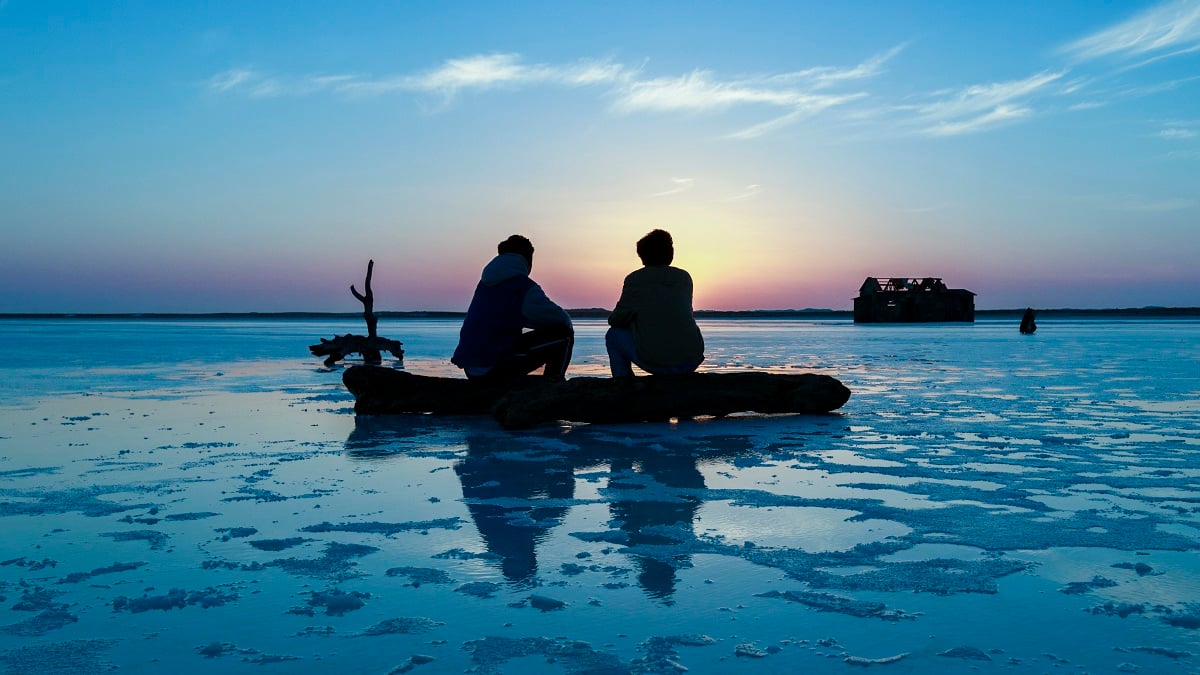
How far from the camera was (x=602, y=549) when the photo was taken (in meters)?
3.61

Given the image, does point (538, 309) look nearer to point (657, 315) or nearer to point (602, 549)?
point (657, 315)

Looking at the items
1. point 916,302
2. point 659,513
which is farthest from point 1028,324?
point 659,513

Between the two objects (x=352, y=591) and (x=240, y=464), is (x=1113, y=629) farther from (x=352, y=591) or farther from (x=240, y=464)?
(x=240, y=464)

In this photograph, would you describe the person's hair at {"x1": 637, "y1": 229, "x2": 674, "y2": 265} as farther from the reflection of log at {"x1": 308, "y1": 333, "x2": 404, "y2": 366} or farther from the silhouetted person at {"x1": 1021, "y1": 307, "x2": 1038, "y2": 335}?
the silhouetted person at {"x1": 1021, "y1": 307, "x2": 1038, "y2": 335}

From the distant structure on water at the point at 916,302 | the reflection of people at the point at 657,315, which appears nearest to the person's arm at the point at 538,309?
the reflection of people at the point at 657,315

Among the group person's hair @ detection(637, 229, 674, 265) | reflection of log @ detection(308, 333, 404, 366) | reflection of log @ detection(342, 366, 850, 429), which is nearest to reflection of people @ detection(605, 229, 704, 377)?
person's hair @ detection(637, 229, 674, 265)

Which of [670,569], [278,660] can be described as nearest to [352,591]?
[278,660]

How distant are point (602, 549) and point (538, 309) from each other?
4752 millimetres

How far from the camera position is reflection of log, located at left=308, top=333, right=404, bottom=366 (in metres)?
19.6

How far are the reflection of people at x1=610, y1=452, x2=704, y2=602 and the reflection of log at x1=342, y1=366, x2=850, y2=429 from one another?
179 centimetres

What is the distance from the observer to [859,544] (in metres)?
3.64

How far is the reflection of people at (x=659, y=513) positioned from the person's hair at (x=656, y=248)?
2328 mm

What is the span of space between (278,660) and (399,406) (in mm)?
6914

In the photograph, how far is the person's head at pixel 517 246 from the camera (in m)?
8.17
